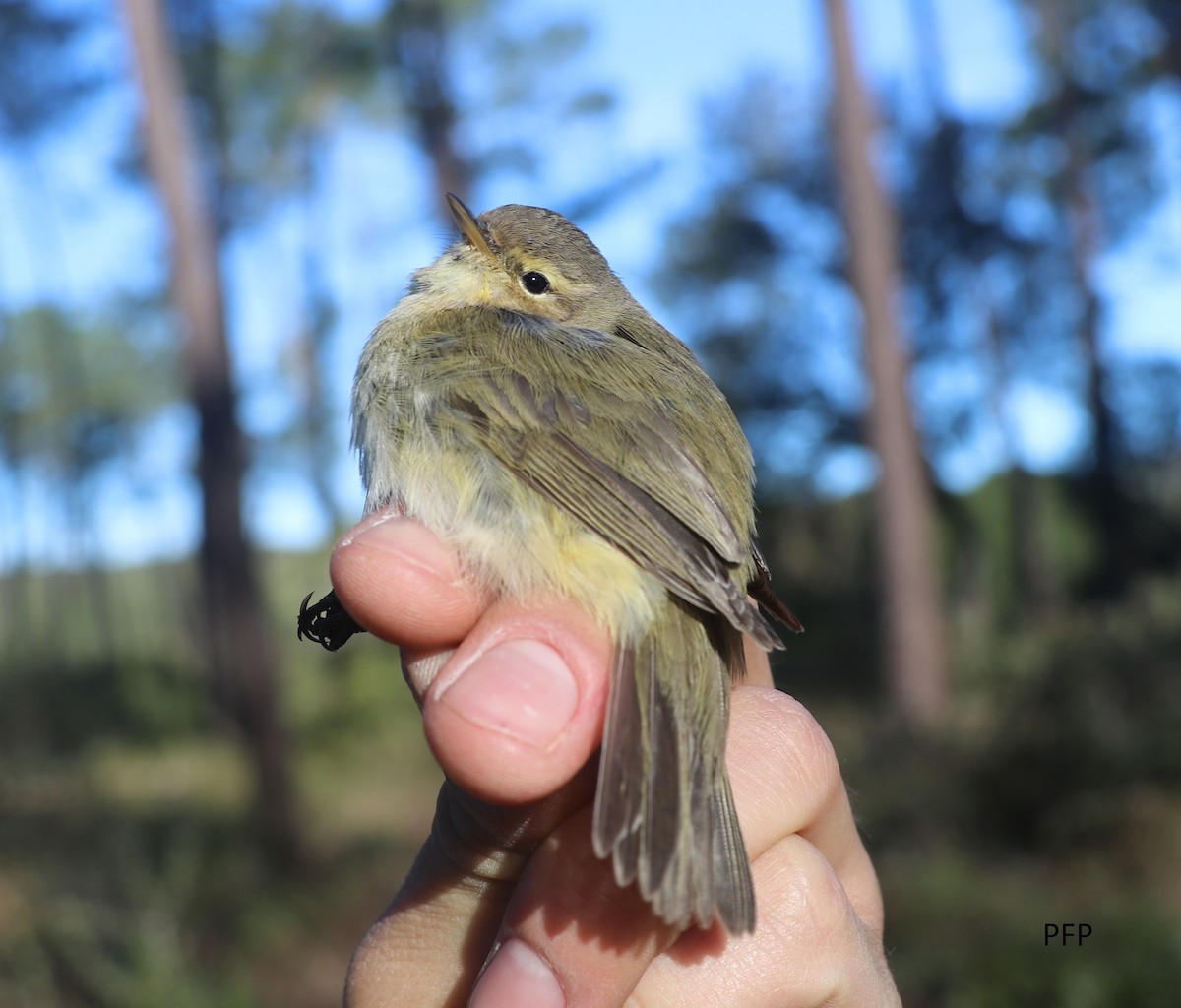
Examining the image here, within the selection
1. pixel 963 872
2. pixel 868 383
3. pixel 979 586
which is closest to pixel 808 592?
pixel 979 586

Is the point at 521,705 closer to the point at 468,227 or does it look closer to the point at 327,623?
the point at 327,623

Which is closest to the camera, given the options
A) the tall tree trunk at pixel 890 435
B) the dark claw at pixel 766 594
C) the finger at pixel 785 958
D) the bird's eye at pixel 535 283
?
the finger at pixel 785 958

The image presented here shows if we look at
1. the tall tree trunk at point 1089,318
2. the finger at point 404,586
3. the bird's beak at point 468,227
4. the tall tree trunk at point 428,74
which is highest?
the tall tree trunk at point 428,74

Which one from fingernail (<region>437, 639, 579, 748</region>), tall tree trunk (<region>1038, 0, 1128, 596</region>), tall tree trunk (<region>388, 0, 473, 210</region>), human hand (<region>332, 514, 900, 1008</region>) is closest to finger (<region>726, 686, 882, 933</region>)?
human hand (<region>332, 514, 900, 1008</region>)

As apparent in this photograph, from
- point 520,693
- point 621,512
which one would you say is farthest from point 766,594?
point 520,693

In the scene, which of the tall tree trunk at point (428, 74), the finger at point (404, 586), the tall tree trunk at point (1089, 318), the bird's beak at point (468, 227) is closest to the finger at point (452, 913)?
the finger at point (404, 586)

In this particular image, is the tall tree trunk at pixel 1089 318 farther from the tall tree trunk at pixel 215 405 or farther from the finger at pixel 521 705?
the finger at pixel 521 705
